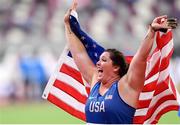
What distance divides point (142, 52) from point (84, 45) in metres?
1.63

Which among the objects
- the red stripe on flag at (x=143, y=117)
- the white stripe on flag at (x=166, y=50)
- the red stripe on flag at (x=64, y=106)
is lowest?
the red stripe on flag at (x=64, y=106)

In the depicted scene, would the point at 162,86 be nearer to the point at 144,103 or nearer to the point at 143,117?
the point at 144,103

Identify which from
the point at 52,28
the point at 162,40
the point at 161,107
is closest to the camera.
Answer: the point at 162,40

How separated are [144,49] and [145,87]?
3.53 ft

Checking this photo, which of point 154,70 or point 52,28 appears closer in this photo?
point 154,70

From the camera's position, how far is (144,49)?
683 cm

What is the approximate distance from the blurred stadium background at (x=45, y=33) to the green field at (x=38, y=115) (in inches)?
9.1

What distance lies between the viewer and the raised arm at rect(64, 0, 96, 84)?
26.4 feet

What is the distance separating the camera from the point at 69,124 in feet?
Result: 47.4

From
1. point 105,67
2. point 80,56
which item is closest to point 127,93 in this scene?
point 105,67

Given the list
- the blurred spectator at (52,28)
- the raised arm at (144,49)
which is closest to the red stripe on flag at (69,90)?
the raised arm at (144,49)

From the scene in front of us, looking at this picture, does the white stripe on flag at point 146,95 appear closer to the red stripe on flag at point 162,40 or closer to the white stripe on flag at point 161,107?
the white stripe on flag at point 161,107

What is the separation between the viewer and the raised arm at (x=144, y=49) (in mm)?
6805

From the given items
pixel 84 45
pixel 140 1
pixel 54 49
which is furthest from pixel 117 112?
pixel 140 1
